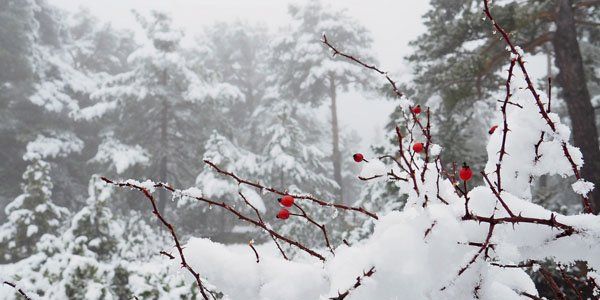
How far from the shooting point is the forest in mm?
1185

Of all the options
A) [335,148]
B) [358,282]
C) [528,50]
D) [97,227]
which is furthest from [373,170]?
[335,148]

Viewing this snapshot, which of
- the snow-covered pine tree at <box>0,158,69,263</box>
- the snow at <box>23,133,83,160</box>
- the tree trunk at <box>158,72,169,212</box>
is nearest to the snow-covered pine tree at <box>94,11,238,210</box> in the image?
the tree trunk at <box>158,72,169,212</box>

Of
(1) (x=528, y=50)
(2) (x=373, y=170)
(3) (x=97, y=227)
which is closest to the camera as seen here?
(2) (x=373, y=170)

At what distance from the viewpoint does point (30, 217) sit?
482 inches

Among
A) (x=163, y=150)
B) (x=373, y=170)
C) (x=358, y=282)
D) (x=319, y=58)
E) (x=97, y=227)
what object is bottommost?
(x=358, y=282)

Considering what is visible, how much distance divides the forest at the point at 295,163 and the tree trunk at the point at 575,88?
0.09ft

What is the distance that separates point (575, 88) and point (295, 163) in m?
12.3

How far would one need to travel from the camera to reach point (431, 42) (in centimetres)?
797

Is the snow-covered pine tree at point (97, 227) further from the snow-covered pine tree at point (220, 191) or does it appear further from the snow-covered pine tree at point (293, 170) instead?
the snow-covered pine tree at point (293, 170)

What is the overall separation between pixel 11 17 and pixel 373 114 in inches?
3872

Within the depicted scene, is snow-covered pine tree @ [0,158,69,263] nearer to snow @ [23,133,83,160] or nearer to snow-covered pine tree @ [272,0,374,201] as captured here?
snow @ [23,133,83,160]

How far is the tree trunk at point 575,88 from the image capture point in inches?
258

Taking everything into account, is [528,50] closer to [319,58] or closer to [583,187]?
[583,187]

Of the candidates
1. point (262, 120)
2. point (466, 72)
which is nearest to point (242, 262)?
point (466, 72)
